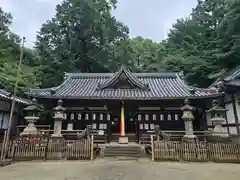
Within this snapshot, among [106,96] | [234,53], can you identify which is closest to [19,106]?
[106,96]

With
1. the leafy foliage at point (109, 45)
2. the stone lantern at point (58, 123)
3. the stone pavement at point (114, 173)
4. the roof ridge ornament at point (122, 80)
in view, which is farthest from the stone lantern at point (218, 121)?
the leafy foliage at point (109, 45)

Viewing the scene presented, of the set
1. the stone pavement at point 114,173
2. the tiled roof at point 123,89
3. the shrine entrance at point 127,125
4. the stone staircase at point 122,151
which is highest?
the tiled roof at point 123,89

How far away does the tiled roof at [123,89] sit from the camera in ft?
41.0

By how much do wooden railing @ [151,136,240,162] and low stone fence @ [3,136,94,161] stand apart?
343 cm

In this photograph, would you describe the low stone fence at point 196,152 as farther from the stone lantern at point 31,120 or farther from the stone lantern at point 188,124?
the stone lantern at point 31,120

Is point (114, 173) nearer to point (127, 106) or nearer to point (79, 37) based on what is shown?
point (127, 106)

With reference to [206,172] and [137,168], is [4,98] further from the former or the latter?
[206,172]

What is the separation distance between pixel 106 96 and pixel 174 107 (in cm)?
509

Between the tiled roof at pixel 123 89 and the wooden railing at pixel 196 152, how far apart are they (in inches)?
158

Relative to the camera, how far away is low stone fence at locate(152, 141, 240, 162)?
28.2 feet

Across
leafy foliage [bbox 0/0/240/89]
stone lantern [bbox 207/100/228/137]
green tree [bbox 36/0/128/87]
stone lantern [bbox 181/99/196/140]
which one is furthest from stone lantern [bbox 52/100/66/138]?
green tree [bbox 36/0/128/87]

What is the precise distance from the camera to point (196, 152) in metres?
8.71

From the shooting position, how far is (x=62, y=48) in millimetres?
25406

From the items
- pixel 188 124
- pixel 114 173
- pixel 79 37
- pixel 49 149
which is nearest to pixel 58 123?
pixel 49 149
